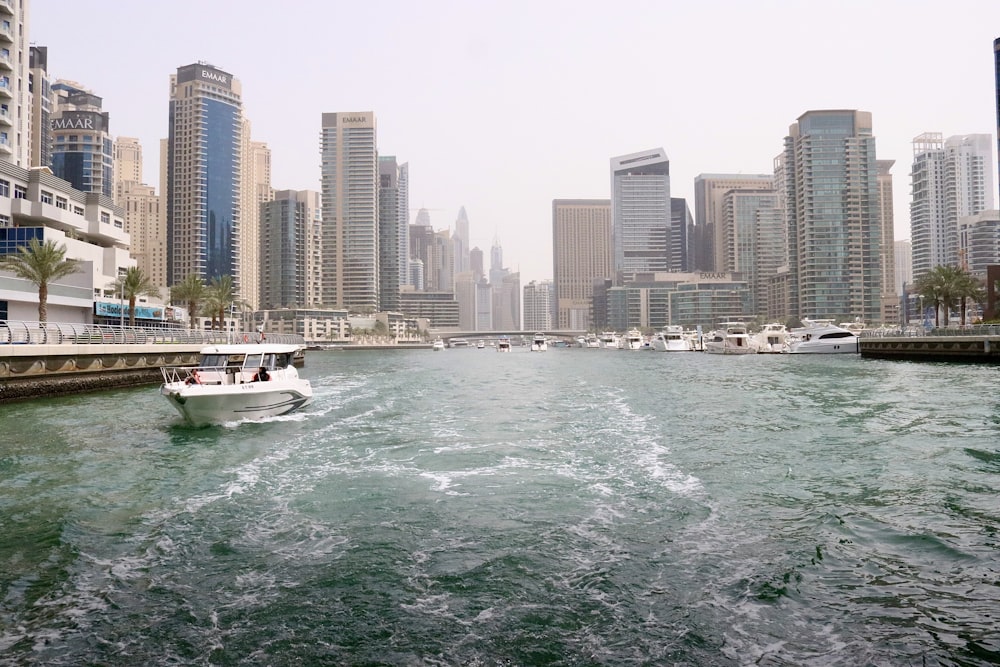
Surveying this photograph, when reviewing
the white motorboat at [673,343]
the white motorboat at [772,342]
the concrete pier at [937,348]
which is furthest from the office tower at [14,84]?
the white motorboat at [772,342]

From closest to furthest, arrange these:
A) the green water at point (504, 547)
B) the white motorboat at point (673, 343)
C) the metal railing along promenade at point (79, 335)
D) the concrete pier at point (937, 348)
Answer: the green water at point (504, 547) < the metal railing along promenade at point (79, 335) < the concrete pier at point (937, 348) < the white motorboat at point (673, 343)

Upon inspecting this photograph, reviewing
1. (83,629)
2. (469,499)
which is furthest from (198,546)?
(469,499)

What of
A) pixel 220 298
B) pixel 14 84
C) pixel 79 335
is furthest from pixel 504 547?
pixel 14 84

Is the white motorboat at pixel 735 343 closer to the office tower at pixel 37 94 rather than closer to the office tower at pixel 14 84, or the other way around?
the office tower at pixel 14 84

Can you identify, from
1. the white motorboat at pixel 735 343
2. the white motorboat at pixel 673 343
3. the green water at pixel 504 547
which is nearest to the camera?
the green water at pixel 504 547

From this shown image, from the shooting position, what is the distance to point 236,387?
2488 centimetres

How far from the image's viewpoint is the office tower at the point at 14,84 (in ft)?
254

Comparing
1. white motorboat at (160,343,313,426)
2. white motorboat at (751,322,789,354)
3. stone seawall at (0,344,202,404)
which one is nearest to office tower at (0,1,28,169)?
stone seawall at (0,344,202,404)

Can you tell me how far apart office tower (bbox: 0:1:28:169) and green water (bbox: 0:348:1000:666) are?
7703cm

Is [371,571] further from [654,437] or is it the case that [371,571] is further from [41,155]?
[41,155]

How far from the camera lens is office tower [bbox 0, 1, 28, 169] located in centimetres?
7744

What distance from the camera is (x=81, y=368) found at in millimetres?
38719

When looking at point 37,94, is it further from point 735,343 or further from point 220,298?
point 735,343

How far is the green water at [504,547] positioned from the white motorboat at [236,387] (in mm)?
1554
